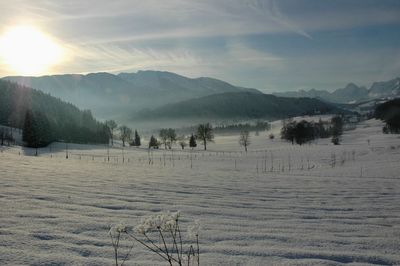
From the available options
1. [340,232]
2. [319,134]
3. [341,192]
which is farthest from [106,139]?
[340,232]

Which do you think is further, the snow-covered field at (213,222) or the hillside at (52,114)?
the hillside at (52,114)

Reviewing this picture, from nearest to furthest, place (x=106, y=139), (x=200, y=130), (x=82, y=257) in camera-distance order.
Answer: (x=82, y=257)
(x=200, y=130)
(x=106, y=139)

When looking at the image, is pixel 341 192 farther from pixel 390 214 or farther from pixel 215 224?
pixel 215 224

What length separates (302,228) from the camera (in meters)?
10.8

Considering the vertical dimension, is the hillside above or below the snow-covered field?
above

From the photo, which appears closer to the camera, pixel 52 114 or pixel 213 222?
pixel 213 222

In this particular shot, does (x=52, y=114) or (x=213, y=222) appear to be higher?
(x=52, y=114)

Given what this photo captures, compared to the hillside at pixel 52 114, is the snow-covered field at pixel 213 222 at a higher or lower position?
lower

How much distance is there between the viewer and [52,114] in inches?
5344

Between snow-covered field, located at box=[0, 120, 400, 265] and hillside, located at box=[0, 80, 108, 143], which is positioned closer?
snow-covered field, located at box=[0, 120, 400, 265]

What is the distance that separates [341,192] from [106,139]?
11412 centimetres

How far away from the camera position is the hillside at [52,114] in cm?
12000

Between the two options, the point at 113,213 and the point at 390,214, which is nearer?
the point at 113,213

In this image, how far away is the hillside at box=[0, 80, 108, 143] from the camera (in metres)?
120
